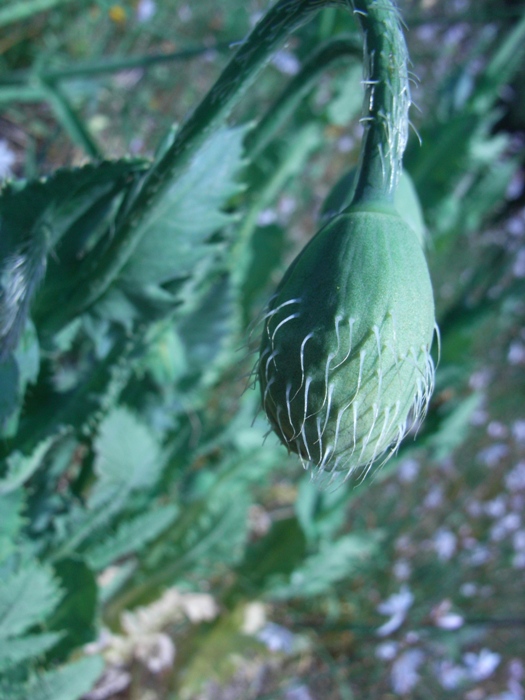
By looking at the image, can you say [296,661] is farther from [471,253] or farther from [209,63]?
[209,63]

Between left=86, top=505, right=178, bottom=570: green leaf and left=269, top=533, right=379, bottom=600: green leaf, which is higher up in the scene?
left=86, top=505, right=178, bottom=570: green leaf

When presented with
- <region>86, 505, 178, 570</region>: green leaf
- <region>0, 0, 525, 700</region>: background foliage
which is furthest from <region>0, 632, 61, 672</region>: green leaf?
<region>86, 505, 178, 570</region>: green leaf

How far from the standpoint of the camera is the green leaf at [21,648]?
93 centimetres

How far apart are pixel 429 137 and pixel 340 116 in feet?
1.01

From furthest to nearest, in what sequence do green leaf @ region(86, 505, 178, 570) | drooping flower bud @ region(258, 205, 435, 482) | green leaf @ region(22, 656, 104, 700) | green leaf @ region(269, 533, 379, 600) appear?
green leaf @ region(269, 533, 379, 600)
green leaf @ region(86, 505, 178, 570)
green leaf @ region(22, 656, 104, 700)
drooping flower bud @ region(258, 205, 435, 482)

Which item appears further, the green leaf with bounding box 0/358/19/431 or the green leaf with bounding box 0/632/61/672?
the green leaf with bounding box 0/632/61/672

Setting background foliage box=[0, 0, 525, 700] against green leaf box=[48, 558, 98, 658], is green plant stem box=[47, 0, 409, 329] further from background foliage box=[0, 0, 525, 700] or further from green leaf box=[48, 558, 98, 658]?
green leaf box=[48, 558, 98, 658]

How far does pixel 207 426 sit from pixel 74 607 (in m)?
0.57

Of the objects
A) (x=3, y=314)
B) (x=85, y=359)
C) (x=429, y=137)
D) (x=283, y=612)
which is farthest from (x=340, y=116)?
(x=283, y=612)

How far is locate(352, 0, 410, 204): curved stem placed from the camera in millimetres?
544

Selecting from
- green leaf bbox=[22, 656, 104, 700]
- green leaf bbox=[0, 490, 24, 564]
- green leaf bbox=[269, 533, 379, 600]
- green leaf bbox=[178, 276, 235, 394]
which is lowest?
green leaf bbox=[269, 533, 379, 600]

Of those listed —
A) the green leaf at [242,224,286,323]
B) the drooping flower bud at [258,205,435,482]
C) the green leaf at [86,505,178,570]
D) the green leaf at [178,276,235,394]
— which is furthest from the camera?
the green leaf at [242,224,286,323]

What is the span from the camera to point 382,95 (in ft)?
1.80

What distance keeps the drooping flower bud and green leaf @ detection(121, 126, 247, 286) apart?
11.8 inches
